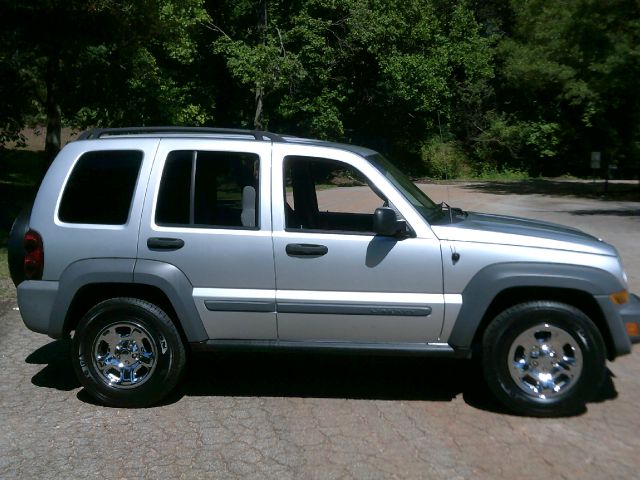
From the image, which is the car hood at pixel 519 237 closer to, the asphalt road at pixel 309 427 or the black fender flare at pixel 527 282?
the black fender flare at pixel 527 282

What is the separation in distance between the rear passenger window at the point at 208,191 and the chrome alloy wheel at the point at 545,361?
6.82 ft

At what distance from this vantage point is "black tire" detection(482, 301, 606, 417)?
17.5 ft

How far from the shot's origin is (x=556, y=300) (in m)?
5.53

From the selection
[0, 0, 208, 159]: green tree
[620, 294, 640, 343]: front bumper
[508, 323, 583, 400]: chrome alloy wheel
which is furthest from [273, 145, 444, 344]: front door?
[0, 0, 208, 159]: green tree

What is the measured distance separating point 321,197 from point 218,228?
106 cm

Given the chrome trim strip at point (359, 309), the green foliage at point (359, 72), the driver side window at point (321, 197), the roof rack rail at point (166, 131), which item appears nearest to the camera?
the chrome trim strip at point (359, 309)

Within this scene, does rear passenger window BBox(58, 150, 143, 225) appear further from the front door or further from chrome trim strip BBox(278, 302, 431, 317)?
chrome trim strip BBox(278, 302, 431, 317)

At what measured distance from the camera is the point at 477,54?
3825 centimetres

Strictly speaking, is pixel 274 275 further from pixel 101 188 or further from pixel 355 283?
pixel 101 188

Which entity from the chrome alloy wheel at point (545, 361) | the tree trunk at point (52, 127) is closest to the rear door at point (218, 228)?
the chrome alloy wheel at point (545, 361)

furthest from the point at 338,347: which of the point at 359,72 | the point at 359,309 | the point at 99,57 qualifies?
the point at 359,72

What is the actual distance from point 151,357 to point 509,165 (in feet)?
126

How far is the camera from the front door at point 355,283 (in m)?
5.43

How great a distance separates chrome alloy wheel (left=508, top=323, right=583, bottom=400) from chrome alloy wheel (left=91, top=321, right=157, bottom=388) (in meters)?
2.60
